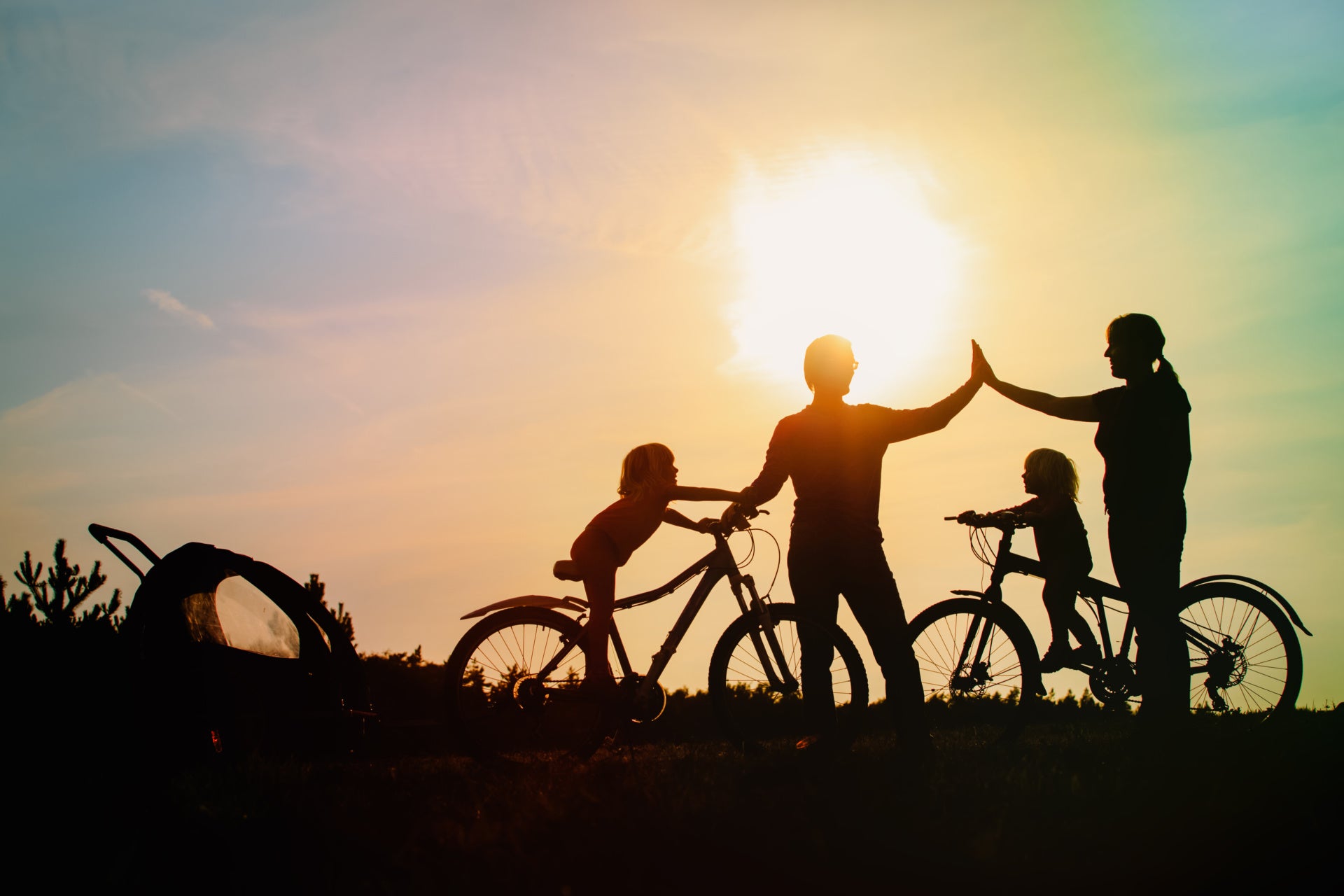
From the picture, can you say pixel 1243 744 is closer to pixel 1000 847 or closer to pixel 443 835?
pixel 1000 847

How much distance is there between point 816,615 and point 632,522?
1.58 metres

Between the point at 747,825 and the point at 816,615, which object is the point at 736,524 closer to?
the point at 816,615

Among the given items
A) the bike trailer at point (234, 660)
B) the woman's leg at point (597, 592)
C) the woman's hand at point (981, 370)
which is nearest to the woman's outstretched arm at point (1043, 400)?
the woman's hand at point (981, 370)

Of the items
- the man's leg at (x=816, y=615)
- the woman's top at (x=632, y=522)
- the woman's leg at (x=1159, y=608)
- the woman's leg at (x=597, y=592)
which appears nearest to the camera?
the man's leg at (x=816, y=615)

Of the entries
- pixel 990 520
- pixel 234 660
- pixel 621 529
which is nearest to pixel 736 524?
pixel 621 529

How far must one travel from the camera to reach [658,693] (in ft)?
24.9

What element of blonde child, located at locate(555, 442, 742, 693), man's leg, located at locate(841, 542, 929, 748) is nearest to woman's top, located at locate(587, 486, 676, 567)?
blonde child, located at locate(555, 442, 742, 693)

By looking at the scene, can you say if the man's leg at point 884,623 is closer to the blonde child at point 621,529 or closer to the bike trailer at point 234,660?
the blonde child at point 621,529

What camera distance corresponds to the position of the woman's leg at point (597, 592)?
754cm

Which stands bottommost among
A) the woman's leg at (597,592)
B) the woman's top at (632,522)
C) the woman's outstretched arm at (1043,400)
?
the woman's leg at (597,592)

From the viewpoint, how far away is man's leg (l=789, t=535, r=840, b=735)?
707cm

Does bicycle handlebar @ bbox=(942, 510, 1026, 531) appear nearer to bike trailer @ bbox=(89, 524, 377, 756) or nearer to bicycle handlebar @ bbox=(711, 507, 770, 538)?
bicycle handlebar @ bbox=(711, 507, 770, 538)

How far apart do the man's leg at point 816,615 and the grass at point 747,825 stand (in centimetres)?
39

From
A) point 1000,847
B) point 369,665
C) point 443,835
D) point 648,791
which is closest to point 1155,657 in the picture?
point 1000,847
